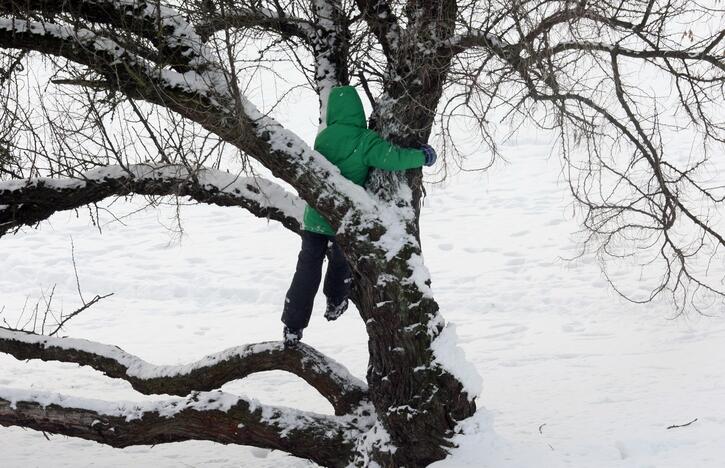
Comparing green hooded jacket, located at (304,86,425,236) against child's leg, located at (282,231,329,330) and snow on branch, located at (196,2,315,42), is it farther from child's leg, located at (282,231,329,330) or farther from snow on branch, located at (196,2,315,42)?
snow on branch, located at (196,2,315,42)

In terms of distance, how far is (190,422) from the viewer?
478 centimetres

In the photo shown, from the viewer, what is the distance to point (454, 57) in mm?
4648

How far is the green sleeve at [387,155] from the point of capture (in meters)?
4.52

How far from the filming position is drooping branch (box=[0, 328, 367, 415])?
5133 millimetres

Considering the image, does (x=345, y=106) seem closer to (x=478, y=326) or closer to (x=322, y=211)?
(x=322, y=211)

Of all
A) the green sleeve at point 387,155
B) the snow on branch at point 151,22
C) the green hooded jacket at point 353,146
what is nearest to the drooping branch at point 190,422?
the green hooded jacket at point 353,146

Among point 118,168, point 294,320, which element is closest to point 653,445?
point 294,320

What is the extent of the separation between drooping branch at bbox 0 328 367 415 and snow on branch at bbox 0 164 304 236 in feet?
2.65

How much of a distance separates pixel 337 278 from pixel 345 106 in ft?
3.90

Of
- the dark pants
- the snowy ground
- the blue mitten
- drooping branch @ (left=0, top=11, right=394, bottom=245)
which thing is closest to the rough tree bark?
drooping branch @ (left=0, top=11, right=394, bottom=245)

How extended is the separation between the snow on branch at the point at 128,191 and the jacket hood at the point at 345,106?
0.72m

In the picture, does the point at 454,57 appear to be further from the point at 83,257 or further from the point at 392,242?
the point at 83,257

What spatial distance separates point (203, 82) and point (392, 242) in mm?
1354

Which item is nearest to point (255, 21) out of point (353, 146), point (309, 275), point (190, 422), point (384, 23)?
point (384, 23)
